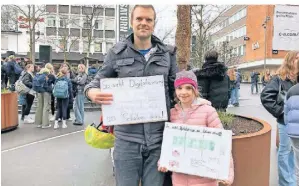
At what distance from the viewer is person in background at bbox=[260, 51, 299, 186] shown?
12.6ft

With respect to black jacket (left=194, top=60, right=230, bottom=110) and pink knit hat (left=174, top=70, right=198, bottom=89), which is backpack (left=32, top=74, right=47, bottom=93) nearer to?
black jacket (left=194, top=60, right=230, bottom=110)

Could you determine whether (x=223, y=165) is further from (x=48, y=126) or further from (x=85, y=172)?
(x=48, y=126)

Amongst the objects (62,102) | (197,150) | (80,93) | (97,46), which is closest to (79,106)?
(80,93)

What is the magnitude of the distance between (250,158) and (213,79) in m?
1.72

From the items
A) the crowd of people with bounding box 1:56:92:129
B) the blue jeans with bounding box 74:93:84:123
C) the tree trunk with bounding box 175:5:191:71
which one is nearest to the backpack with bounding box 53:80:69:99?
the crowd of people with bounding box 1:56:92:129

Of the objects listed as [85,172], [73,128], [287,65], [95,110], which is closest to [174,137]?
[287,65]

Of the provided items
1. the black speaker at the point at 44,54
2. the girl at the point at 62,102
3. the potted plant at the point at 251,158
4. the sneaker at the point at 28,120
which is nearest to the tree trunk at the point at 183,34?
the potted plant at the point at 251,158

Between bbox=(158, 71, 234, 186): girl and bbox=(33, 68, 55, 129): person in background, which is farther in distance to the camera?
bbox=(33, 68, 55, 129): person in background

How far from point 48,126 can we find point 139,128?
7753 millimetres

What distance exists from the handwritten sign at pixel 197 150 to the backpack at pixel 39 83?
7370 millimetres

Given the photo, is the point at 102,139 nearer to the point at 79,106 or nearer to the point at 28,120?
the point at 79,106

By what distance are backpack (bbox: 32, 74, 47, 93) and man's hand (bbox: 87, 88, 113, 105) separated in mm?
7239

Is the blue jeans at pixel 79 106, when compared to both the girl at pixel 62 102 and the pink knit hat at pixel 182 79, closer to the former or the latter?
the girl at pixel 62 102

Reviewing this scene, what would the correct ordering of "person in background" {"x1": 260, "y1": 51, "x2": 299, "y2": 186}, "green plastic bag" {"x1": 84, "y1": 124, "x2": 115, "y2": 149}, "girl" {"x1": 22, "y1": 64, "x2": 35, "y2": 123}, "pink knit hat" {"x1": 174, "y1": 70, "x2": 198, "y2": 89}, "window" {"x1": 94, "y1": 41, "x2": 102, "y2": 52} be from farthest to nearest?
"window" {"x1": 94, "y1": 41, "x2": 102, "y2": 52}
"girl" {"x1": 22, "y1": 64, "x2": 35, "y2": 123}
"person in background" {"x1": 260, "y1": 51, "x2": 299, "y2": 186}
"green plastic bag" {"x1": 84, "y1": 124, "x2": 115, "y2": 149}
"pink knit hat" {"x1": 174, "y1": 70, "x2": 198, "y2": 89}
